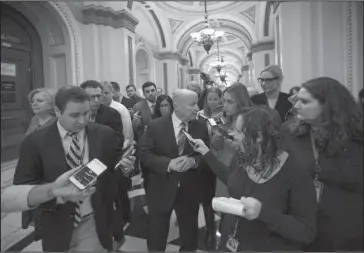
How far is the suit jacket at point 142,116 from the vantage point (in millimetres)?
1391

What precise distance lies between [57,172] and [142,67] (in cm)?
90

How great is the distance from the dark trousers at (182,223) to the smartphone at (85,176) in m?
0.68

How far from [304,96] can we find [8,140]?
3.64ft

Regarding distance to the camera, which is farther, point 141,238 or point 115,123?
point 141,238

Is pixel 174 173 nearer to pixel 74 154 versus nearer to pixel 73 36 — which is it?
pixel 74 154

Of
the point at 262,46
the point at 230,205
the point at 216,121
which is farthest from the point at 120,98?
the point at 262,46

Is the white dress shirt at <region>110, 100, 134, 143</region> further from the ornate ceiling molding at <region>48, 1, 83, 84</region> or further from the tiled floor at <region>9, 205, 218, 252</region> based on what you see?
the tiled floor at <region>9, 205, 218, 252</region>

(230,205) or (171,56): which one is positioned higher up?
(171,56)

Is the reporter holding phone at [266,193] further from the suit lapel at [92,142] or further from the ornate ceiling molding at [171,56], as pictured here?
the ornate ceiling molding at [171,56]

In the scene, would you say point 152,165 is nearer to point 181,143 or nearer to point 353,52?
point 181,143

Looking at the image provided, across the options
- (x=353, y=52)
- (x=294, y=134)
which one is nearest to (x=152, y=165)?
(x=294, y=134)

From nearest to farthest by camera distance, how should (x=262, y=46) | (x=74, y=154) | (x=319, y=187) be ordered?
(x=74, y=154), (x=319, y=187), (x=262, y=46)

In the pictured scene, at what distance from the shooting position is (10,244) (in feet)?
3.43

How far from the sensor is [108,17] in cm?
129
